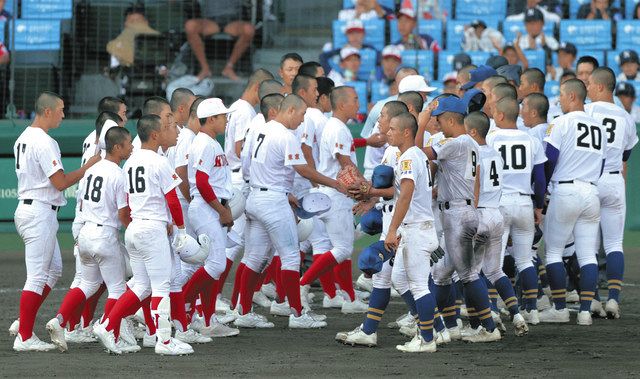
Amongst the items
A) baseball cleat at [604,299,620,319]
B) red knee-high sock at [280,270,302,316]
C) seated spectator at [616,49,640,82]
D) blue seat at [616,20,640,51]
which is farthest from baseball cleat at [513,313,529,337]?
blue seat at [616,20,640,51]

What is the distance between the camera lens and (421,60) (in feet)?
57.9

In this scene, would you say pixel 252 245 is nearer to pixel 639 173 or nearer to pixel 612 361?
pixel 612 361

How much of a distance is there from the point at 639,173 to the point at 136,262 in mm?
9538

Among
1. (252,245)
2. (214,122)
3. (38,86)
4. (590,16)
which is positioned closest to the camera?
(214,122)

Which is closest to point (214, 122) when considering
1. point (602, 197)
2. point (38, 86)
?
point (602, 197)

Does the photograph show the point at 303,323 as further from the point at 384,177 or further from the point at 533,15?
the point at 533,15

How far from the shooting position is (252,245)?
35.3ft

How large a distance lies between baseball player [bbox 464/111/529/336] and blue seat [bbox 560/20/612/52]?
887cm

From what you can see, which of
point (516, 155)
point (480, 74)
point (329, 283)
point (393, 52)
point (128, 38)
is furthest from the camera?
point (393, 52)

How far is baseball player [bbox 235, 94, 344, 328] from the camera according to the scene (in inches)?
410

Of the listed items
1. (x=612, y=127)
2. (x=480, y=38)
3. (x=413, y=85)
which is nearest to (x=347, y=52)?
(x=480, y=38)

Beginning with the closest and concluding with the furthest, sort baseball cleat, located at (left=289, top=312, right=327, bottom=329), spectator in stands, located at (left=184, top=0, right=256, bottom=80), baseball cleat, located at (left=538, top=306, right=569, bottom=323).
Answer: baseball cleat, located at (left=289, top=312, right=327, bottom=329), baseball cleat, located at (left=538, top=306, right=569, bottom=323), spectator in stands, located at (left=184, top=0, right=256, bottom=80)

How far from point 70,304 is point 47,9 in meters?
8.56

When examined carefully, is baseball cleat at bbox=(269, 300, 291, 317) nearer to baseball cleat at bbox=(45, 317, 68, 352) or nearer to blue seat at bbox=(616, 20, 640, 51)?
baseball cleat at bbox=(45, 317, 68, 352)
